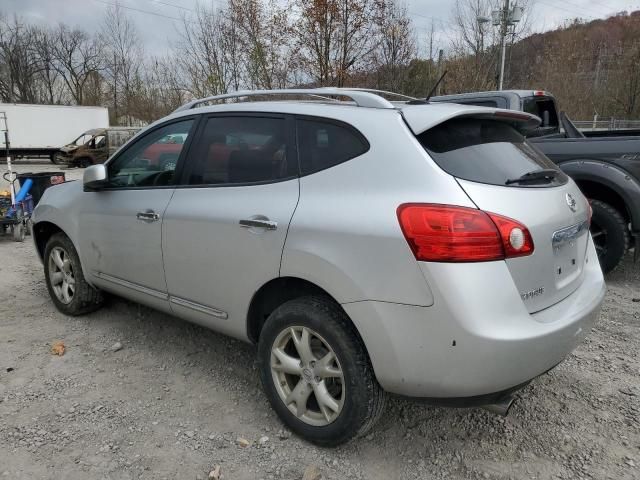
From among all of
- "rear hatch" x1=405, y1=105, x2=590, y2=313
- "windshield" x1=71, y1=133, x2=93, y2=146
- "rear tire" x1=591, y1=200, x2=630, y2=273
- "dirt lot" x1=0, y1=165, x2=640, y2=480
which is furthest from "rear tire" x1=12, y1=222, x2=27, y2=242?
"windshield" x1=71, y1=133, x2=93, y2=146

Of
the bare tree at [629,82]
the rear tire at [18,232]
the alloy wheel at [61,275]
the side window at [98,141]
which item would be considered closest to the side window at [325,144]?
the alloy wheel at [61,275]

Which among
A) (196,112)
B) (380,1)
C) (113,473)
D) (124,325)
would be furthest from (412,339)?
(380,1)

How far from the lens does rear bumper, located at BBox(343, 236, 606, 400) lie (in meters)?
2.01

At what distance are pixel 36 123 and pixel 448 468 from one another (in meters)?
27.7

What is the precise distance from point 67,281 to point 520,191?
369 centimetres

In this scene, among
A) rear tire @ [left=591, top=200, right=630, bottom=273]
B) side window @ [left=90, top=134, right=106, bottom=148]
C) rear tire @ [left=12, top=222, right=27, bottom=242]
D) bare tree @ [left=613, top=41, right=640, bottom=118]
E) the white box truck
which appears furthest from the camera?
bare tree @ [left=613, top=41, right=640, bottom=118]

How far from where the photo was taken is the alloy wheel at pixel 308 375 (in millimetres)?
2453

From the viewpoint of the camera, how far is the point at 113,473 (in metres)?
2.44

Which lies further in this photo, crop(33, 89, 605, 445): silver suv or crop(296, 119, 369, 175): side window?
crop(296, 119, 369, 175): side window

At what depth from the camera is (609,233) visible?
5.01 metres

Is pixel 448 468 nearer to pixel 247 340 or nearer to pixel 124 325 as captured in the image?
pixel 247 340

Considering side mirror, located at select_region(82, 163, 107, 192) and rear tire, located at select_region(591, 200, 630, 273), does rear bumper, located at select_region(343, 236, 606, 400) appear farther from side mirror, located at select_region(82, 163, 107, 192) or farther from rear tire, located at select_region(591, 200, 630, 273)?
rear tire, located at select_region(591, 200, 630, 273)

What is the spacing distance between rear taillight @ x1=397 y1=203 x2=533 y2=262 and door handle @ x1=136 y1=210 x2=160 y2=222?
177cm

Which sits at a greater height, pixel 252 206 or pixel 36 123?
pixel 36 123
